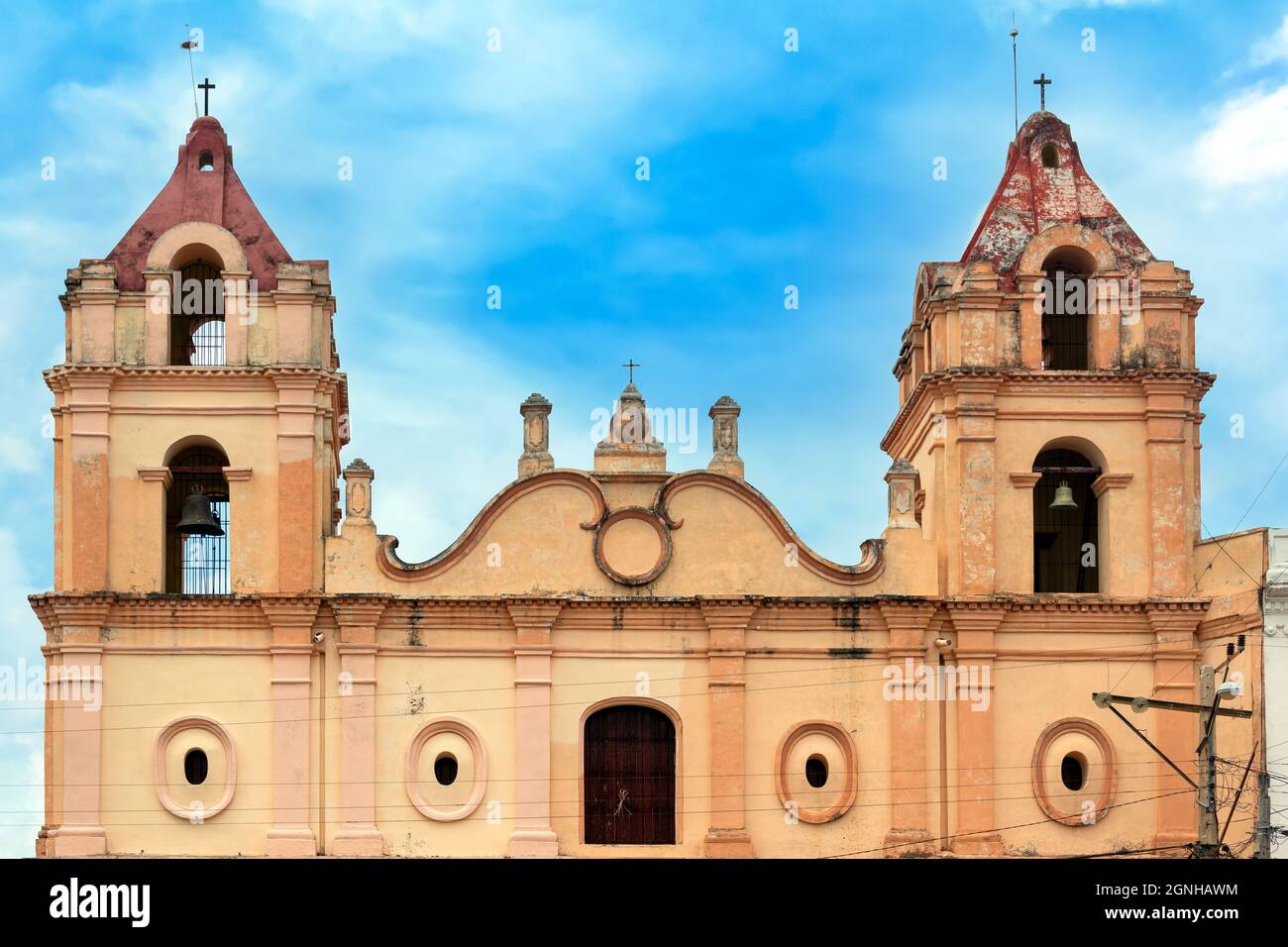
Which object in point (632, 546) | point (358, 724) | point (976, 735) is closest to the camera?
point (358, 724)

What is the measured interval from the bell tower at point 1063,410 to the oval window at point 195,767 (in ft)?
41.3

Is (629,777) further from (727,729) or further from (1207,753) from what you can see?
(1207,753)

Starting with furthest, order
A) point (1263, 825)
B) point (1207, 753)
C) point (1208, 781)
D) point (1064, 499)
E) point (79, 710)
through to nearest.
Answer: point (1064, 499) → point (79, 710) → point (1263, 825) → point (1207, 753) → point (1208, 781)

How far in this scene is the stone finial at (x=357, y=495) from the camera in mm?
39188

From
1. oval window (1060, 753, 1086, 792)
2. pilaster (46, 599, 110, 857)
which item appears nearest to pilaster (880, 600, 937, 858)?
oval window (1060, 753, 1086, 792)

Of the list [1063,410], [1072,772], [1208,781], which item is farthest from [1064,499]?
[1208,781]

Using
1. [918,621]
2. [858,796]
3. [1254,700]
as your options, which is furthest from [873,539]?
[1254,700]

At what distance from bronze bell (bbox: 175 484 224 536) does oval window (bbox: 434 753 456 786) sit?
204 inches

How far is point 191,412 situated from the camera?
130 feet

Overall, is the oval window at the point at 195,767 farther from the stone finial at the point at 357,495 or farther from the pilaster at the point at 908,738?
the pilaster at the point at 908,738

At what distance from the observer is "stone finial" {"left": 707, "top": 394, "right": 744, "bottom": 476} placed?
39688mm

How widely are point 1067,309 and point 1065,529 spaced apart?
154 inches

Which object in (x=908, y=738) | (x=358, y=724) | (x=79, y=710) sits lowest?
(x=908, y=738)
